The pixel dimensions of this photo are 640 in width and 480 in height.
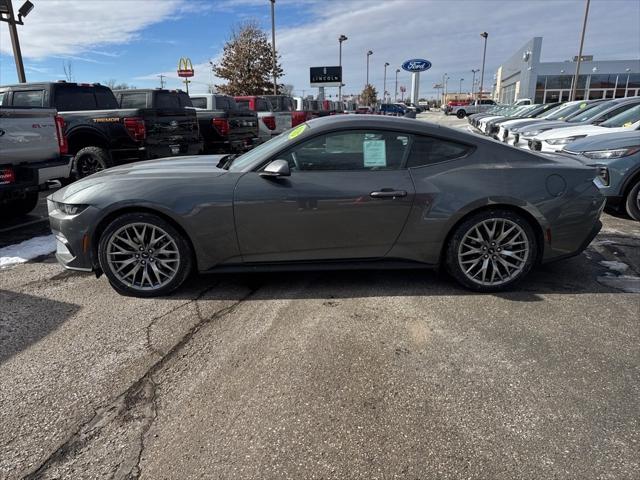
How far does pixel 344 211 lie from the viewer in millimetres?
3715

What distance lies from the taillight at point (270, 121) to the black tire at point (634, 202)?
35.8 feet

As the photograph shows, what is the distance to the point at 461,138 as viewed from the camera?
390 centimetres

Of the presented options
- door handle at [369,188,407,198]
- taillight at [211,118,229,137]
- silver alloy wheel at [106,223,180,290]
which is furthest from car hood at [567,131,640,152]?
taillight at [211,118,229,137]

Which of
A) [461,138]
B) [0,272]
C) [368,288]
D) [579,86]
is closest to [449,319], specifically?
[368,288]

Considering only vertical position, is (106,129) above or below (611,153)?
above

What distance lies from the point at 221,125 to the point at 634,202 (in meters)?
8.73

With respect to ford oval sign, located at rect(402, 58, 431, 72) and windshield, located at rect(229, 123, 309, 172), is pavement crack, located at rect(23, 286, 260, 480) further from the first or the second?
ford oval sign, located at rect(402, 58, 431, 72)

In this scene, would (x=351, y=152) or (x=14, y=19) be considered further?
(x=14, y=19)

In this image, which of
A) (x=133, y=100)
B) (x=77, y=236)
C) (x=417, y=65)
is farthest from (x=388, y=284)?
(x=417, y=65)

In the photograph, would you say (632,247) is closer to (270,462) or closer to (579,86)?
(270,462)

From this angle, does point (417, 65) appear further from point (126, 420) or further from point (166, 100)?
point (126, 420)

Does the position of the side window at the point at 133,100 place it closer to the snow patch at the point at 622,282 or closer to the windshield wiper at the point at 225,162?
the windshield wiper at the point at 225,162

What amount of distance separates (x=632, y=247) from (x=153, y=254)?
5089 mm

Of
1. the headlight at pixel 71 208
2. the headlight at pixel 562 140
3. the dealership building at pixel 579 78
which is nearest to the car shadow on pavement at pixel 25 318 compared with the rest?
the headlight at pixel 71 208
